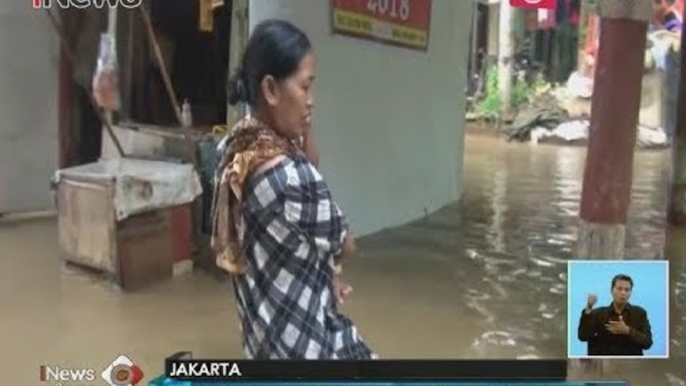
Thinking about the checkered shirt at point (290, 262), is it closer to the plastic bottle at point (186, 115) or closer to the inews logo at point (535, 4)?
the plastic bottle at point (186, 115)

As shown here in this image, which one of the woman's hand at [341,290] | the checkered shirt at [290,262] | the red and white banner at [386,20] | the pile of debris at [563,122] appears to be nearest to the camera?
the checkered shirt at [290,262]

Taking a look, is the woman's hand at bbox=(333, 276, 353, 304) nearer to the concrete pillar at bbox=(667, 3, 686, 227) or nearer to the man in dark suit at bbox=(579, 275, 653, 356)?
the man in dark suit at bbox=(579, 275, 653, 356)

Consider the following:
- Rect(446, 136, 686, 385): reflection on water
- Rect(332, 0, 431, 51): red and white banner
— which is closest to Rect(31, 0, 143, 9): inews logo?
Rect(332, 0, 431, 51): red and white banner

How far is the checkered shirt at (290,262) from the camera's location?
171cm

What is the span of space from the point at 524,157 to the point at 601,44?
0.66 m

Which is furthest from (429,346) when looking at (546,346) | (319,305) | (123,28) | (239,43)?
(123,28)

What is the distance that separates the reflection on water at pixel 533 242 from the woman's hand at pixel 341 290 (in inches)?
14.4

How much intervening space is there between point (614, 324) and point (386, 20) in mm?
811

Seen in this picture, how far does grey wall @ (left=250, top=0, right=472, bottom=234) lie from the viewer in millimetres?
2211

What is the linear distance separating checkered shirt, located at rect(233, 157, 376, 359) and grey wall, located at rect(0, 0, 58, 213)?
0.70 meters

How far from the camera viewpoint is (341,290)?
6.47ft

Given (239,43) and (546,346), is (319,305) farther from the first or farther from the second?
(546,346)

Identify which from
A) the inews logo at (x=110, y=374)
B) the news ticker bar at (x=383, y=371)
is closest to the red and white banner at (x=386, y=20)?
the news ticker bar at (x=383, y=371)

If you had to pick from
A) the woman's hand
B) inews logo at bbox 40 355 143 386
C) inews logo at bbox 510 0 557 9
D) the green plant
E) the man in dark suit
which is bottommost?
inews logo at bbox 40 355 143 386
